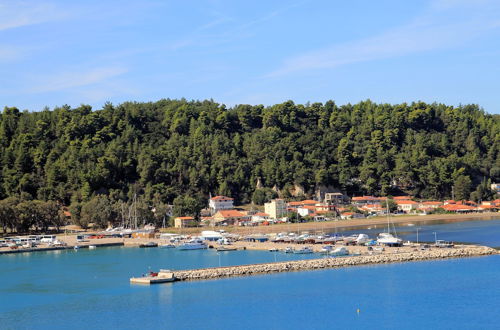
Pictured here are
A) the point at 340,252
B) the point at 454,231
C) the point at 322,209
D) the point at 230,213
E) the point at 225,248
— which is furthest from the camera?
the point at 322,209

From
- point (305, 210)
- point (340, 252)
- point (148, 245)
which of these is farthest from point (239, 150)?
point (340, 252)

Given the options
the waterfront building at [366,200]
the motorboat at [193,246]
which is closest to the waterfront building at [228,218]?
the motorboat at [193,246]

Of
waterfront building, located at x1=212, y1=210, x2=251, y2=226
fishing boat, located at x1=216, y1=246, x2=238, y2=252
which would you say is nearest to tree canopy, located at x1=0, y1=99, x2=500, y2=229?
waterfront building, located at x1=212, y1=210, x2=251, y2=226

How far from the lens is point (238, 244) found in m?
54.9

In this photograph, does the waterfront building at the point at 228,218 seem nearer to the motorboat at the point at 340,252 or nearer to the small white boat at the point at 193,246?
the small white boat at the point at 193,246

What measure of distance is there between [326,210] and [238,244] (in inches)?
1030

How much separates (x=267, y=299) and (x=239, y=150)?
64.4 m

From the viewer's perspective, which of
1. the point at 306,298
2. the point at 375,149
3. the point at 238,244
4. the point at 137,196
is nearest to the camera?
the point at 306,298

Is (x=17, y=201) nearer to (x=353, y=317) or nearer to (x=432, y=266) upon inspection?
(x=432, y=266)

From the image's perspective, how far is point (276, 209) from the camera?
75500 mm

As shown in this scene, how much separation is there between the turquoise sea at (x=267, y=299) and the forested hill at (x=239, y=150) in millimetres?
36019

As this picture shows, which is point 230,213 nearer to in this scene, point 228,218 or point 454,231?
point 228,218

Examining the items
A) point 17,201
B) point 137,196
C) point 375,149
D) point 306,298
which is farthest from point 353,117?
point 306,298

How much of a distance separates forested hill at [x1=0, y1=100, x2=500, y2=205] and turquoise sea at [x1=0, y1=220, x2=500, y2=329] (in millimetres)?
36019
